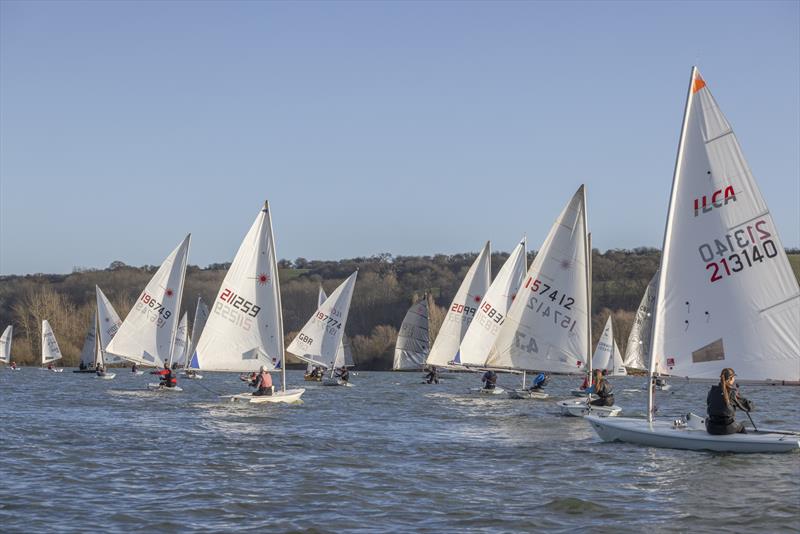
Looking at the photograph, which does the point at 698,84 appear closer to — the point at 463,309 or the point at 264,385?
the point at 264,385

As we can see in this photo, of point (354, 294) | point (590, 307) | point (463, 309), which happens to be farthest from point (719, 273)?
point (354, 294)

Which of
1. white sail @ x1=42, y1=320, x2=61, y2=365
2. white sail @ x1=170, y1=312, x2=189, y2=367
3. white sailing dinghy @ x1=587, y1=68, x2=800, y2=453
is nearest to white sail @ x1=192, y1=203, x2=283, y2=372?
white sailing dinghy @ x1=587, y1=68, x2=800, y2=453

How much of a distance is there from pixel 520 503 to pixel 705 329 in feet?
22.1

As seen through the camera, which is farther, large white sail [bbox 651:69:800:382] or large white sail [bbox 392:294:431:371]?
large white sail [bbox 392:294:431:371]

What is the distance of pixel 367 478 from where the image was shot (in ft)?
61.0

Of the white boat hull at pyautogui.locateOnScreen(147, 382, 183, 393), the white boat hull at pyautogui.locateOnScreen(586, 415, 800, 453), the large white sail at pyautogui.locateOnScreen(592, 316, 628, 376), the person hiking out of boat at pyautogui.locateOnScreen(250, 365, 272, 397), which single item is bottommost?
the white boat hull at pyautogui.locateOnScreen(586, 415, 800, 453)

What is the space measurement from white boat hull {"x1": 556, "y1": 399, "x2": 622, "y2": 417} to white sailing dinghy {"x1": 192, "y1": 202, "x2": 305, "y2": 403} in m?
8.52

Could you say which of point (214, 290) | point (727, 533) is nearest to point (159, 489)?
point (727, 533)

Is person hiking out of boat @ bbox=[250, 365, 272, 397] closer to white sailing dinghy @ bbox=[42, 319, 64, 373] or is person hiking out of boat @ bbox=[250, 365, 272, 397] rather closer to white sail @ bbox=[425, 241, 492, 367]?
white sail @ bbox=[425, 241, 492, 367]

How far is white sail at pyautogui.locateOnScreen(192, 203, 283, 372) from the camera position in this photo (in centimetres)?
3447

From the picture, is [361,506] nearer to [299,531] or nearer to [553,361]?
[299,531]

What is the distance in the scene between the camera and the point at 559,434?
2572 centimetres

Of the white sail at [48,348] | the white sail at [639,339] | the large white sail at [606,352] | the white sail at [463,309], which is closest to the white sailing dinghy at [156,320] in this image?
the white sail at [463,309]

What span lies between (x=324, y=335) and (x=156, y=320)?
42.7 feet
